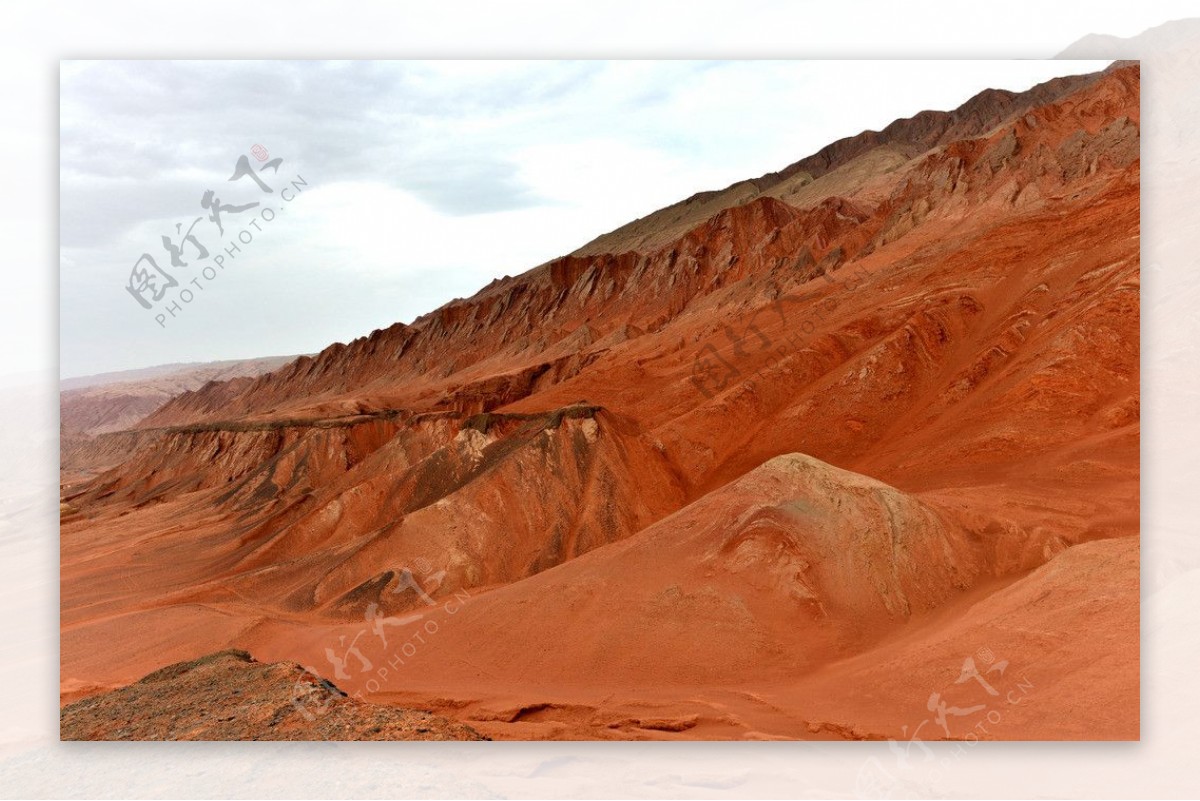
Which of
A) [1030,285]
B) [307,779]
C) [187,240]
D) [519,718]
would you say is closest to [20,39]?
[187,240]

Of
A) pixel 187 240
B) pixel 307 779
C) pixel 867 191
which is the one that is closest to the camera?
pixel 307 779

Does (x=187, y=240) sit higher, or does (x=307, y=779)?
(x=187, y=240)

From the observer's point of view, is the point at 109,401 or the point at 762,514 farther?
the point at 109,401

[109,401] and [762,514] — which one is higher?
[109,401]

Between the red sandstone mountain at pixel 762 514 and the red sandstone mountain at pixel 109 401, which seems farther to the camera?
the red sandstone mountain at pixel 109 401

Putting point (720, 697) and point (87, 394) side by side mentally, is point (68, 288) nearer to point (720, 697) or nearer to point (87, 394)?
point (87, 394)

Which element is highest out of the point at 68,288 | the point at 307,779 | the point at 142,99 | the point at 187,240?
the point at 142,99

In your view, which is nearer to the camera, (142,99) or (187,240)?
(142,99)

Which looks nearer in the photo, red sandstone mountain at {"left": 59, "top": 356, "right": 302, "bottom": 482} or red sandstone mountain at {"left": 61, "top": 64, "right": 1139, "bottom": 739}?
red sandstone mountain at {"left": 61, "top": 64, "right": 1139, "bottom": 739}
